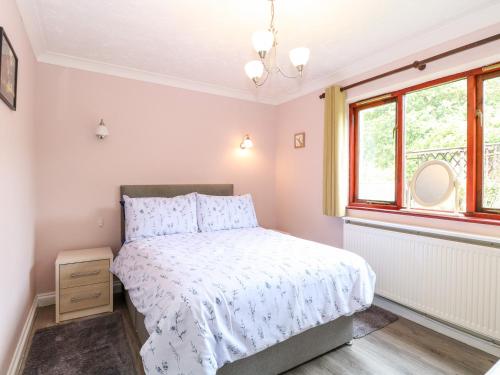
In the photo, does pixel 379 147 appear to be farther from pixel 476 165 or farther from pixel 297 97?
pixel 297 97

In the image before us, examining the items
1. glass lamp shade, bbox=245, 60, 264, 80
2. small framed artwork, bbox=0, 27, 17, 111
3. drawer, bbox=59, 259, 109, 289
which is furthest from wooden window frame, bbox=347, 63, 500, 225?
small framed artwork, bbox=0, 27, 17, 111

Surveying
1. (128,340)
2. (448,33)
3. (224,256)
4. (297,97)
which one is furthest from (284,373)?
(297,97)

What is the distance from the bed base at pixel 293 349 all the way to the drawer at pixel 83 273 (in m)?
0.67

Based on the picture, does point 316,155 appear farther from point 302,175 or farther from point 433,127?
point 433,127

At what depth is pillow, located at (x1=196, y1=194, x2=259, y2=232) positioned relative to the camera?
314cm

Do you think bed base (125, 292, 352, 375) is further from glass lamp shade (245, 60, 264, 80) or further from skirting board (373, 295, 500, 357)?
glass lamp shade (245, 60, 264, 80)

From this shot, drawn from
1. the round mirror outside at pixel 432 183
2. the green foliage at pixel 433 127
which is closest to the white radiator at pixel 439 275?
the round mirror outside at pixel 432 183

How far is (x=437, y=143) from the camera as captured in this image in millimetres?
2523

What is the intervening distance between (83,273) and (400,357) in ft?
8.73

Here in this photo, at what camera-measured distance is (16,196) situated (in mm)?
1958

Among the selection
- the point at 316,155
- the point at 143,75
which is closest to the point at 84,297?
the point at 143,75

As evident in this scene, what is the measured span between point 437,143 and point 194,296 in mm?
2410

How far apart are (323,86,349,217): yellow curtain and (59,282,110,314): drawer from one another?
240cm

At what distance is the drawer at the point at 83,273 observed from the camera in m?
2.48
